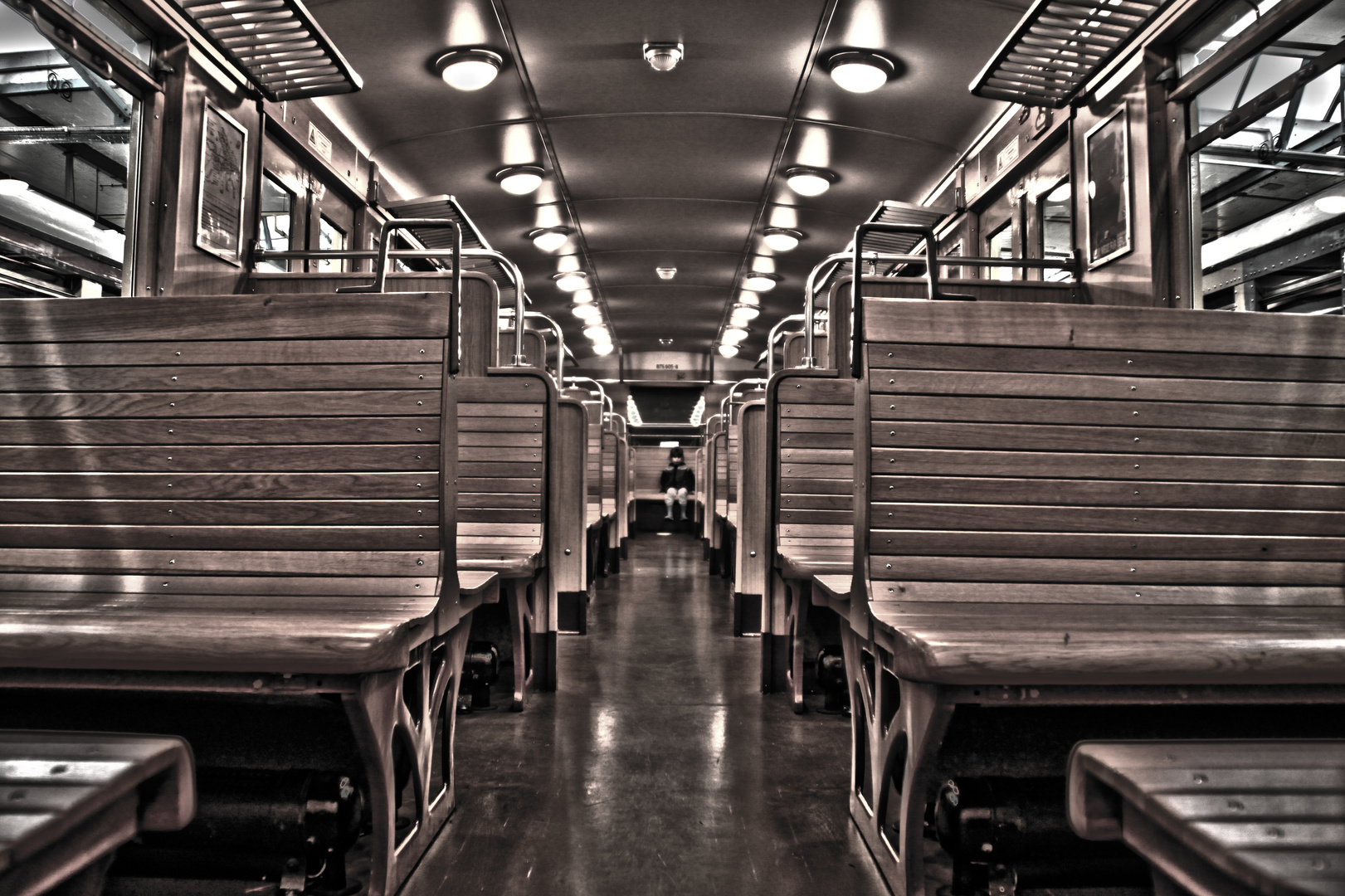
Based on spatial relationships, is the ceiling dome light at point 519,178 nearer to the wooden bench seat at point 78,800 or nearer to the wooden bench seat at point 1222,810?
the wooden bench seat at point 78,800

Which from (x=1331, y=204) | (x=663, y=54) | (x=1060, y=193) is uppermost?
(x=663, y=54)

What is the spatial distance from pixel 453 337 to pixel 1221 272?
882cm

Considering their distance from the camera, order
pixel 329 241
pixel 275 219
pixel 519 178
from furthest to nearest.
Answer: pixel 519 178
pixel 329 241
pixel 275 219

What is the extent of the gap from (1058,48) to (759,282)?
22.0ft

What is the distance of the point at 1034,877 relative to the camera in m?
1.79

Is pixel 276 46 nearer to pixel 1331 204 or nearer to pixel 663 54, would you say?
pixel 663 54

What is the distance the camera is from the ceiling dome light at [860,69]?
5039 mm

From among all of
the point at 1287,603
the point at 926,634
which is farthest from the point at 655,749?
the point at 1287,603

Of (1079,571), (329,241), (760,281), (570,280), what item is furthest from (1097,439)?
(570,280)

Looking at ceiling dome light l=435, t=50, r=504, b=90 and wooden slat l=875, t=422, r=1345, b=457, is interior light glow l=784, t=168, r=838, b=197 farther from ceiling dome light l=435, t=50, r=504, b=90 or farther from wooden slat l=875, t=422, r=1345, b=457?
wooden slat l=875, t=422, r=1345, b=457

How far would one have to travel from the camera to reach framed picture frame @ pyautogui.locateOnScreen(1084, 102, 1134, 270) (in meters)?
Answer: 3.76

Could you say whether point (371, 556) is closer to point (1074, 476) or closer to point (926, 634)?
point (926, 634)

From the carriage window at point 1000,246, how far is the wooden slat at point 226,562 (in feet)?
15.5

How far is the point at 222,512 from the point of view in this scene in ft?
7.00
